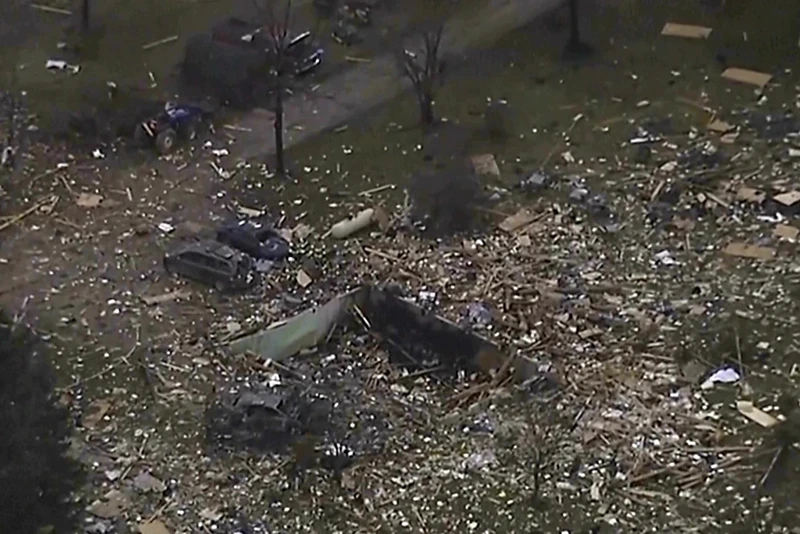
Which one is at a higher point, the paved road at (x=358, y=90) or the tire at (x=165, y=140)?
the tire at (x=165, y=140)

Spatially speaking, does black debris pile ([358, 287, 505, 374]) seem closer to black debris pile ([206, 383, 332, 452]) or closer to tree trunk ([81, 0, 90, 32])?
black debris pile ([206, 383, 332, 452])

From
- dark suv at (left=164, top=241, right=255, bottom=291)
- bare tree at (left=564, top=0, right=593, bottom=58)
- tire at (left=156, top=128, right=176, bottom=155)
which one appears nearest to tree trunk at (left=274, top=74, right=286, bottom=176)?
tire at (left=156, top=128, right=176, bottom=155)

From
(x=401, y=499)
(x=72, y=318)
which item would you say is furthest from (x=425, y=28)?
(x=401, y=499)

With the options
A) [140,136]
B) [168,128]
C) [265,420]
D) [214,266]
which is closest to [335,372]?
[265,420]

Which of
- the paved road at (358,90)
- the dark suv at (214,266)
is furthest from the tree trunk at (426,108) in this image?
the dark suv at (214,266)

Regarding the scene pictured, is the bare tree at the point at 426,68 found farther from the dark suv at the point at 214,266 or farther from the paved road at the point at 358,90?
the dark suv at the point at 214,266

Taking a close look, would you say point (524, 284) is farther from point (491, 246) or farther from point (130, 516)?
point (130, 516)

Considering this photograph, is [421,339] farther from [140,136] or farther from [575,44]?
[575,44]
